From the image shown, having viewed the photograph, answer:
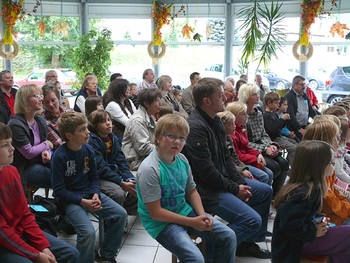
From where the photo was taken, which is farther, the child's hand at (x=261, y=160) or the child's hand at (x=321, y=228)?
the child's hand at (x=261, y=160)

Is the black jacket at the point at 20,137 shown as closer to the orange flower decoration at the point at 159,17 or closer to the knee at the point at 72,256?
the knee at the point at 72,256

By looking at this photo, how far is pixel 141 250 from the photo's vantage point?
3.17m

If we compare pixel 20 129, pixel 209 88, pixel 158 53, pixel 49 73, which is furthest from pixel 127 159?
Result: pixel 158 53

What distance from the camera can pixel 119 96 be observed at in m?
4.71

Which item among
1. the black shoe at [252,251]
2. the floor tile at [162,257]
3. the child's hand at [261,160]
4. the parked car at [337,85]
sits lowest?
the floor tile at [162,257]

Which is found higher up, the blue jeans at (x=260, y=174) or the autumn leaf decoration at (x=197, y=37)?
the autumn leaf decoration at (x=197, y=37)

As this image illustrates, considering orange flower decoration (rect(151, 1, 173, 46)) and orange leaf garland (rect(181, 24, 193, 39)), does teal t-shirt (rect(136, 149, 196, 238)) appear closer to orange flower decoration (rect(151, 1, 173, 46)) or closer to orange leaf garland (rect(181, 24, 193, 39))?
orange flower decoration (rect(151, 1, 173, 46))

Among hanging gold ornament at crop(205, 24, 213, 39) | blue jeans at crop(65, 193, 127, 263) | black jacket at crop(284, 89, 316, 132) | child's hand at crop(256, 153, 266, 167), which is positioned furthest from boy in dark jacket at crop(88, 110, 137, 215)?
hanging gold ornament at crop(205, 24, 213, 39)

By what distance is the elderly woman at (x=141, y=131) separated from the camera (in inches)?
139

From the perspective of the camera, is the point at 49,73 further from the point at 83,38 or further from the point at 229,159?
the point at 229,159

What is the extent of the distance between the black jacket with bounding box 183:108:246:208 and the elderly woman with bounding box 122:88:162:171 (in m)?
0.80

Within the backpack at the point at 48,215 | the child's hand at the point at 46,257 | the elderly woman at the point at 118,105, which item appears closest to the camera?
the child's hand at the point at 46,257

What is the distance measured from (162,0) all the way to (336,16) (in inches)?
155

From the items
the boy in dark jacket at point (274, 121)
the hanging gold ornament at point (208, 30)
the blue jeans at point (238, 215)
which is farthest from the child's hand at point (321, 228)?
the hanging gold ornament at point (208, 30)
